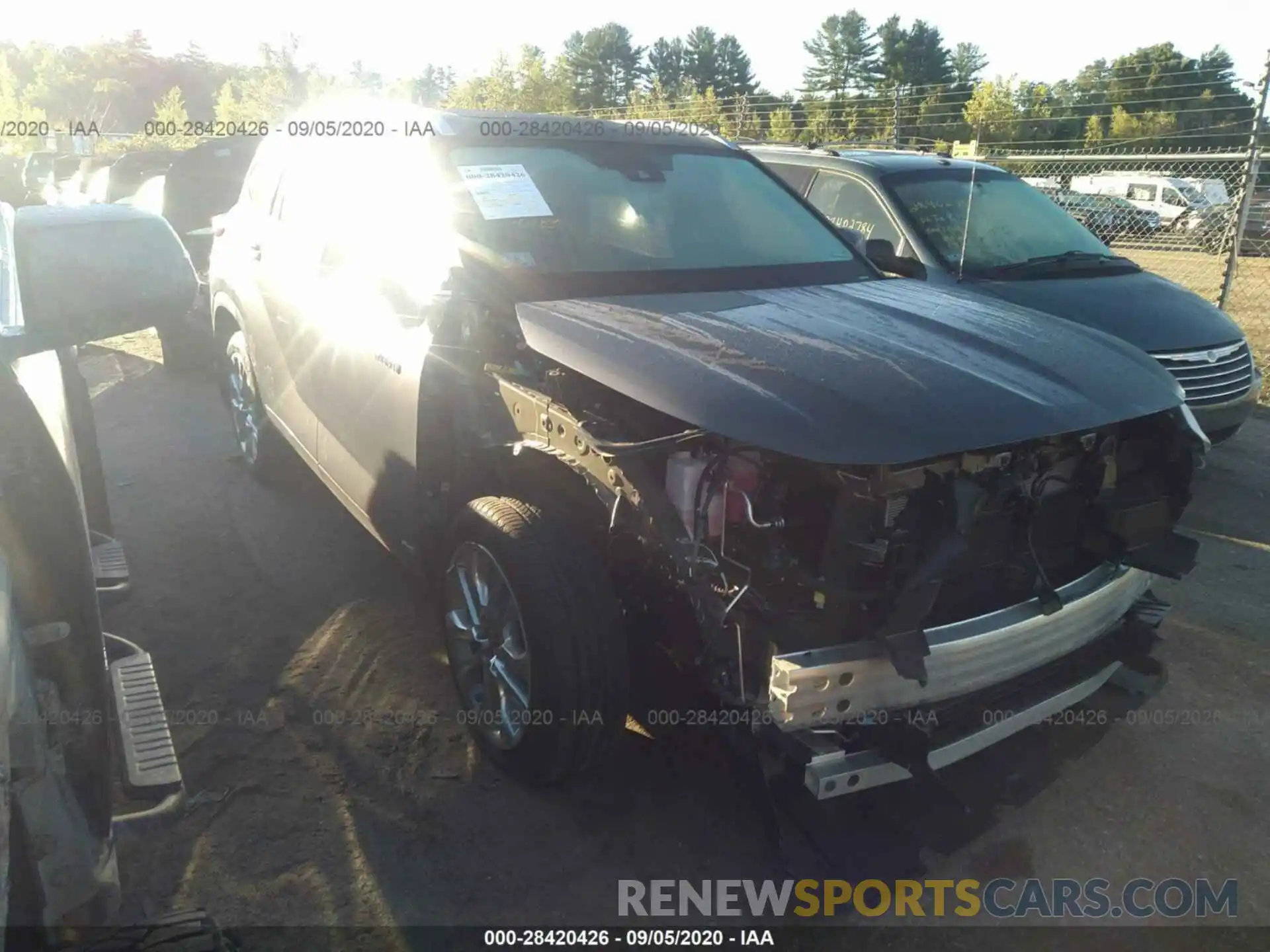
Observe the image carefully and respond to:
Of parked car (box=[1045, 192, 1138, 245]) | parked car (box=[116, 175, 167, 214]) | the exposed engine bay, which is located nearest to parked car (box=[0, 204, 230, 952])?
the exposed engine bay

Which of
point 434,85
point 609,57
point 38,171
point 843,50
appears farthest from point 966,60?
point 38,171

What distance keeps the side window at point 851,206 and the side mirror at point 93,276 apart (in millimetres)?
4805

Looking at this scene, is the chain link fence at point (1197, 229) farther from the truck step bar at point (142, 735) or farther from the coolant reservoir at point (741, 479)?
the truck step bar at point (142, 735)

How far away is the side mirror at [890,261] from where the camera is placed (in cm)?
430

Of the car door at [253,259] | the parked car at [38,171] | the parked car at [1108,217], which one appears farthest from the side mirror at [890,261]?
the parked car at [38,171]

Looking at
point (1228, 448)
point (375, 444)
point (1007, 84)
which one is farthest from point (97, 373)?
point (1007, 84)

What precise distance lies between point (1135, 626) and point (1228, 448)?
452 cm

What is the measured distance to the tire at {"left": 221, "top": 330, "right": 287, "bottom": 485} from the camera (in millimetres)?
5227

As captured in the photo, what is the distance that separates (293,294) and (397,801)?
2460 mm

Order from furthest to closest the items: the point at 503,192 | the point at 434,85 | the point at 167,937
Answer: the point at 434,85
the point at 503,192
the point at 167,937

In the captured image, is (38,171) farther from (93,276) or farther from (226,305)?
(93,276)

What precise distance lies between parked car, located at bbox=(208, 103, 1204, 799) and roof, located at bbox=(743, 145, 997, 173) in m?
3.01

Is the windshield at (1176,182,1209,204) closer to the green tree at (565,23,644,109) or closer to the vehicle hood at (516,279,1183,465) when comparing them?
the vehicle hood at (516,279,1183,465)

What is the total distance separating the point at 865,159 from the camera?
679 cm
